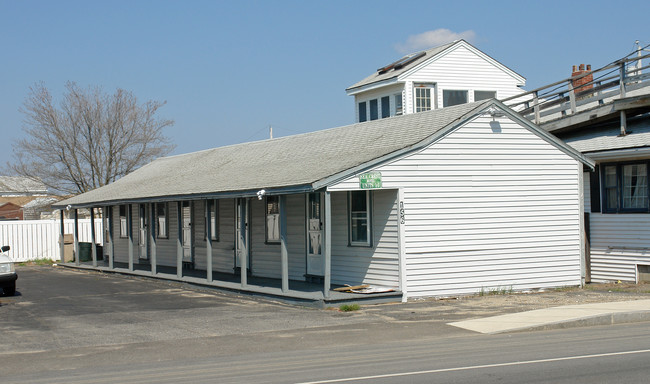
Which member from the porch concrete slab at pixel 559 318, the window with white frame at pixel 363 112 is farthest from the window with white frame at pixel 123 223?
the porch concrete slab at pixel 559 318

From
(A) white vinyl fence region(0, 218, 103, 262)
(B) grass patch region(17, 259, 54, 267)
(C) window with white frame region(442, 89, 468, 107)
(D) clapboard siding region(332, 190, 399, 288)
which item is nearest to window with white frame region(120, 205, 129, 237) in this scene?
(B) grass patch region(17, 259, 54, 267)

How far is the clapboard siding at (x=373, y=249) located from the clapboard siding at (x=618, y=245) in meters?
6.88

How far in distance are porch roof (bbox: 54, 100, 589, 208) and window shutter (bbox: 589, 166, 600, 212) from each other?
2.28m

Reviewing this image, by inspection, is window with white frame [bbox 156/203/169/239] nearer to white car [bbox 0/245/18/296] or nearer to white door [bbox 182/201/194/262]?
white door [bbox 182/201/194/262]

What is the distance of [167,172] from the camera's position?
27828mm

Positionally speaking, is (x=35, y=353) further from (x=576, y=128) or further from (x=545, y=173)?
(x=576, y=128)

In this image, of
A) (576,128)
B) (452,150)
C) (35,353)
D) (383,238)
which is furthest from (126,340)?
(576,128)

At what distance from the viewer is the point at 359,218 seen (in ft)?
57.1

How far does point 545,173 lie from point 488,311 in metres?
4.90

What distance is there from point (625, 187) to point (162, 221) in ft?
53.7

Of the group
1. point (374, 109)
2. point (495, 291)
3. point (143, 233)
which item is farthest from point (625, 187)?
point (143, 233)

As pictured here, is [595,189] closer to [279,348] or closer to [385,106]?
[385,106]

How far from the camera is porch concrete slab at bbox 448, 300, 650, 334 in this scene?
489 inches

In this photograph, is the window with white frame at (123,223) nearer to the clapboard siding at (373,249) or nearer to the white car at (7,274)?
the white car at (7,274)
